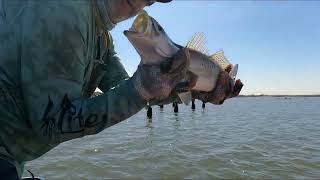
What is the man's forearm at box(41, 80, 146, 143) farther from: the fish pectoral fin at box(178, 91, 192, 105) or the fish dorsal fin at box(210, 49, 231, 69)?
the fish dorsal fin at box(210, 49, 231, 69)

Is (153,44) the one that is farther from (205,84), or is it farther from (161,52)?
(205,84)

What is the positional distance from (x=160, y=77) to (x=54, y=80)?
1.88 feet

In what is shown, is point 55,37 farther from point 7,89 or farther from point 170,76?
point 170,76

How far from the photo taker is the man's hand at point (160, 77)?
7.50 ft

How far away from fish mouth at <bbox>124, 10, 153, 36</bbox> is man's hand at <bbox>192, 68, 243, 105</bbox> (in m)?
0.92

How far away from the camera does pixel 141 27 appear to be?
225 cm

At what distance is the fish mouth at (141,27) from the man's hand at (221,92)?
3.02 feet

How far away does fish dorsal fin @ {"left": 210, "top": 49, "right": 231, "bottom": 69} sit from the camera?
346cm

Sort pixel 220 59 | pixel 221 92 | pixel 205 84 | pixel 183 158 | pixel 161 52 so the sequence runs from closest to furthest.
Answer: pixel 161 52, pixel 205 84, pixel 221 92, pixel 220 59, pixel 183 158

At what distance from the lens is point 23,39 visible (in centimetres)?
226

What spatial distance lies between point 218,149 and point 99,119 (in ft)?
53.1

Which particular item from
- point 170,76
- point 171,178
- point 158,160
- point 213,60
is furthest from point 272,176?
point 170,76

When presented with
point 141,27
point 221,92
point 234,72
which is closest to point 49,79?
point 141,27

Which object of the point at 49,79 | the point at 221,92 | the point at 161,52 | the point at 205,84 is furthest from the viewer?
the point at 221,92
